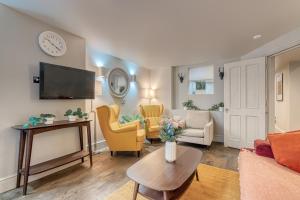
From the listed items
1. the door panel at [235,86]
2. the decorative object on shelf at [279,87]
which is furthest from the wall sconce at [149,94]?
the decorative object on shelf at [279,87]

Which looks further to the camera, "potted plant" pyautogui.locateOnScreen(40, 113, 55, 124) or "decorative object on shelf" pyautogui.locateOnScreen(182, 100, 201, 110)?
"decorative object on shelf" pyautogui.locateOnScreen(182, 100, 201, 110)

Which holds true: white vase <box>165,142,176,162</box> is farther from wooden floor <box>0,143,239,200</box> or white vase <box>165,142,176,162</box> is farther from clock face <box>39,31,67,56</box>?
clock face <box>39,31,67,56</box>

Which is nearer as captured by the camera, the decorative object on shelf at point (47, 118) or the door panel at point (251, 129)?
the decorative object on shelf at point (47, 118)

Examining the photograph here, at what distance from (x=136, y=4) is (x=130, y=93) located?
2.94 metres

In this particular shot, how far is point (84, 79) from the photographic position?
9.39ft

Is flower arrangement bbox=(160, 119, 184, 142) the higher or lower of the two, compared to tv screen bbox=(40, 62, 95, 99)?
lower

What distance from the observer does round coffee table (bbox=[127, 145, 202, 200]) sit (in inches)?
54.6

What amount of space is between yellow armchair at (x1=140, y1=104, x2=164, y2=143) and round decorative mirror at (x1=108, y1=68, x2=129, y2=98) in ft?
2.28

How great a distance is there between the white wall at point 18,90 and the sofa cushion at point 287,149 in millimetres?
3018

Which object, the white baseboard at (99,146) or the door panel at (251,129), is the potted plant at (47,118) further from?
the door panel at (251,129)

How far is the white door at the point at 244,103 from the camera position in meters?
3.38

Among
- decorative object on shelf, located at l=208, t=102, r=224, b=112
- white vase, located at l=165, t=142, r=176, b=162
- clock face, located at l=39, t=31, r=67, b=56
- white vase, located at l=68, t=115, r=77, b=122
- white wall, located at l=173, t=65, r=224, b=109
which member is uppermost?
clock face, located at l=39, t=31, r=67, b=56

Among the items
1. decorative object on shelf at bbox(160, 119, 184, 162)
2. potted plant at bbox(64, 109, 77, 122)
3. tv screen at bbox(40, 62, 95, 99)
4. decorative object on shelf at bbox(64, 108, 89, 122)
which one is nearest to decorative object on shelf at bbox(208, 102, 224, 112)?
decorative object on shelf at bbox(160, 119, 184, 162)

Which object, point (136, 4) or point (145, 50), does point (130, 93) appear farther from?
point (136, 4)
